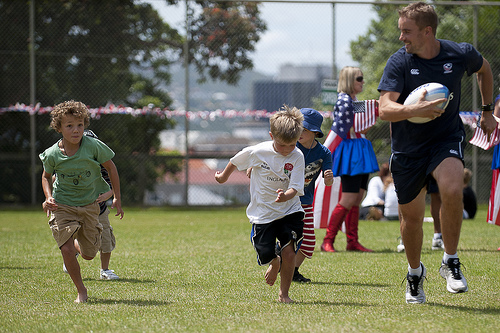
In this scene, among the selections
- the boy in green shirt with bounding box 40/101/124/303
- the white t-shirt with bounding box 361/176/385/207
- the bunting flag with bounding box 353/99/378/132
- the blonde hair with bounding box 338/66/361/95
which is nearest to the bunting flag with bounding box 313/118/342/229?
the bunting flag with bounding box 353/99/378/132

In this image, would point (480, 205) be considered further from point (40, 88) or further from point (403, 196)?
point (403, 196)

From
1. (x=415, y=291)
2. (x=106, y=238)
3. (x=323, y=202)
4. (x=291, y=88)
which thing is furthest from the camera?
(x=291, y=88)

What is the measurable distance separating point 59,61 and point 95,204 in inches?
392

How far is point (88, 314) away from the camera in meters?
4.26

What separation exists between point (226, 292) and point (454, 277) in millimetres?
1677

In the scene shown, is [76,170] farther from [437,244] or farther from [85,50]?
[85,50]

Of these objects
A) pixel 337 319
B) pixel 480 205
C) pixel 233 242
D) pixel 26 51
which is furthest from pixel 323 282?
pixel 26 51

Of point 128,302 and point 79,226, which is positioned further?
point 79,226

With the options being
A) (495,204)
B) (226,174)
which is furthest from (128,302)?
(495,204)

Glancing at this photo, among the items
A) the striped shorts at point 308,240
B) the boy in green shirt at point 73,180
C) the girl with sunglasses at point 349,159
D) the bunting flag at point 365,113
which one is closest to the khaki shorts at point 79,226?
the boy in green shirt at point 73,180

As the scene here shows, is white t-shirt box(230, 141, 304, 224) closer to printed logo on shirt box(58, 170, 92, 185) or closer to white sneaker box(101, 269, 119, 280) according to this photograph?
printed logo on shirt box(58, 170, 92, 185)

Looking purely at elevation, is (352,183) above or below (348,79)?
below

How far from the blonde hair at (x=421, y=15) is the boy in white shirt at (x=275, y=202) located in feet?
3.29

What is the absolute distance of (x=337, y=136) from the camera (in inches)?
311
